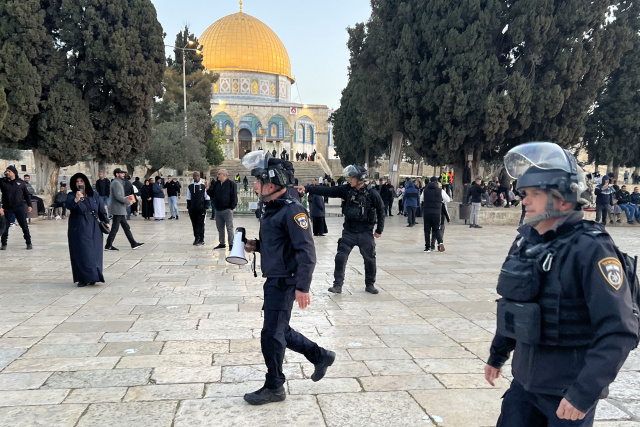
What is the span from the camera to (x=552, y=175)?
1.94m

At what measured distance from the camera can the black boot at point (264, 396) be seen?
327 centimetres

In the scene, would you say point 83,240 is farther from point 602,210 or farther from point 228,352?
point 602,210

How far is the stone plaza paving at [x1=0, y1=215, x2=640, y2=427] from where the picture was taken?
3186mm

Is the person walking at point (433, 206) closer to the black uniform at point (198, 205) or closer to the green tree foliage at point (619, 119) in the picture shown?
the black uniform at point (198, 205)

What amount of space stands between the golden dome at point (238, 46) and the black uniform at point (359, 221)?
195ft

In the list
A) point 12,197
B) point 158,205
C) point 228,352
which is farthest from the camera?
point 158,205

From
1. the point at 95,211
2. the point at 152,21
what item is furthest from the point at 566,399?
the point at 152,21

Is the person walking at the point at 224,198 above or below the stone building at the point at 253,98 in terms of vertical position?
below

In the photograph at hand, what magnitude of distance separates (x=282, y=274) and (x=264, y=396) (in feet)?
2.68

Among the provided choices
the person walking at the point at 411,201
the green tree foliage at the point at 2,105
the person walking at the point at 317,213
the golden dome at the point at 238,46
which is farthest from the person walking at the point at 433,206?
the golden dome at the point at 238,46

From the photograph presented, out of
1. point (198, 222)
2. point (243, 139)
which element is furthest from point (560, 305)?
point (243, 139)

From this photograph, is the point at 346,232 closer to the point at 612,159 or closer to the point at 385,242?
the point at 385,242

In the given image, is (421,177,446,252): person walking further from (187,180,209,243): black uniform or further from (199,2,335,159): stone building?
(199,2,335,159): stone building

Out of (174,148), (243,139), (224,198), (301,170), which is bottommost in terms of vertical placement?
(224,198)
